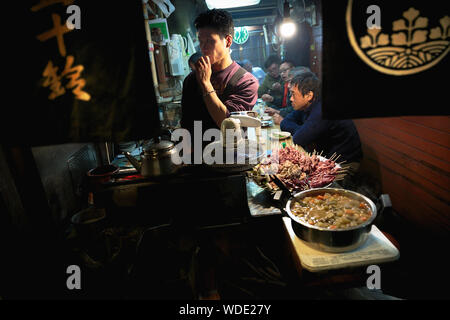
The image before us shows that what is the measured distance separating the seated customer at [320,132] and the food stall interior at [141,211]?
1046mm

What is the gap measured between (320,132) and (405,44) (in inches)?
115

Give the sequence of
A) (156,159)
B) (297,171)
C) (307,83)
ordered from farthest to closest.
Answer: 1. (307,83)
2. (297,171)
3. (156,159)

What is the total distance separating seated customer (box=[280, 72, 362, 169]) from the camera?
4.43 meters

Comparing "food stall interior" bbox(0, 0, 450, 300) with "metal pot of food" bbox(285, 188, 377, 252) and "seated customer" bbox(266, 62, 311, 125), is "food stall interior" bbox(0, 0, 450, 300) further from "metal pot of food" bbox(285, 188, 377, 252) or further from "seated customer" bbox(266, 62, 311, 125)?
"seated customer" bbox(266, 62, 311, 125)

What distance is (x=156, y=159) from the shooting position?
2412 mm

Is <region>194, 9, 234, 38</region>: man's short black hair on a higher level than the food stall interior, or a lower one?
higher

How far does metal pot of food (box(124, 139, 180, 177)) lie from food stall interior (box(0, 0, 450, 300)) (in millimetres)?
13

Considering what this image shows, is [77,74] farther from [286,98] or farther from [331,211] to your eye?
[286,98]

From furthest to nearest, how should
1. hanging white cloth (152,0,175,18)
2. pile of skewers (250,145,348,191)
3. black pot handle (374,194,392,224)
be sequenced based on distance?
hanging white cloth (152,0,175,18) < pile of skewers (250,145,348,191) < black pot handle (374,194,392,224)

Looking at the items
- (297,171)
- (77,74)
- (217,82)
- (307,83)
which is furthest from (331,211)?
(307,83)

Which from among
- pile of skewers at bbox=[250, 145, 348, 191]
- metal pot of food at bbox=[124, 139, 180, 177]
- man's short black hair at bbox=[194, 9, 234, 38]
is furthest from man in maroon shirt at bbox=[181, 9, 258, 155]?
metal pot of food at bbox=[124, 139, 180, 177]

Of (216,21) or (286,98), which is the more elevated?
(216,21)


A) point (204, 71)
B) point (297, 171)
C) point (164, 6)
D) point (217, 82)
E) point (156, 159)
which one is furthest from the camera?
point (164, 6)

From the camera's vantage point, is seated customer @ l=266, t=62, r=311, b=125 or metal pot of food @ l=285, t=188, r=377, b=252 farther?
seated customer @ l=266, t=62, r=311, b=125
